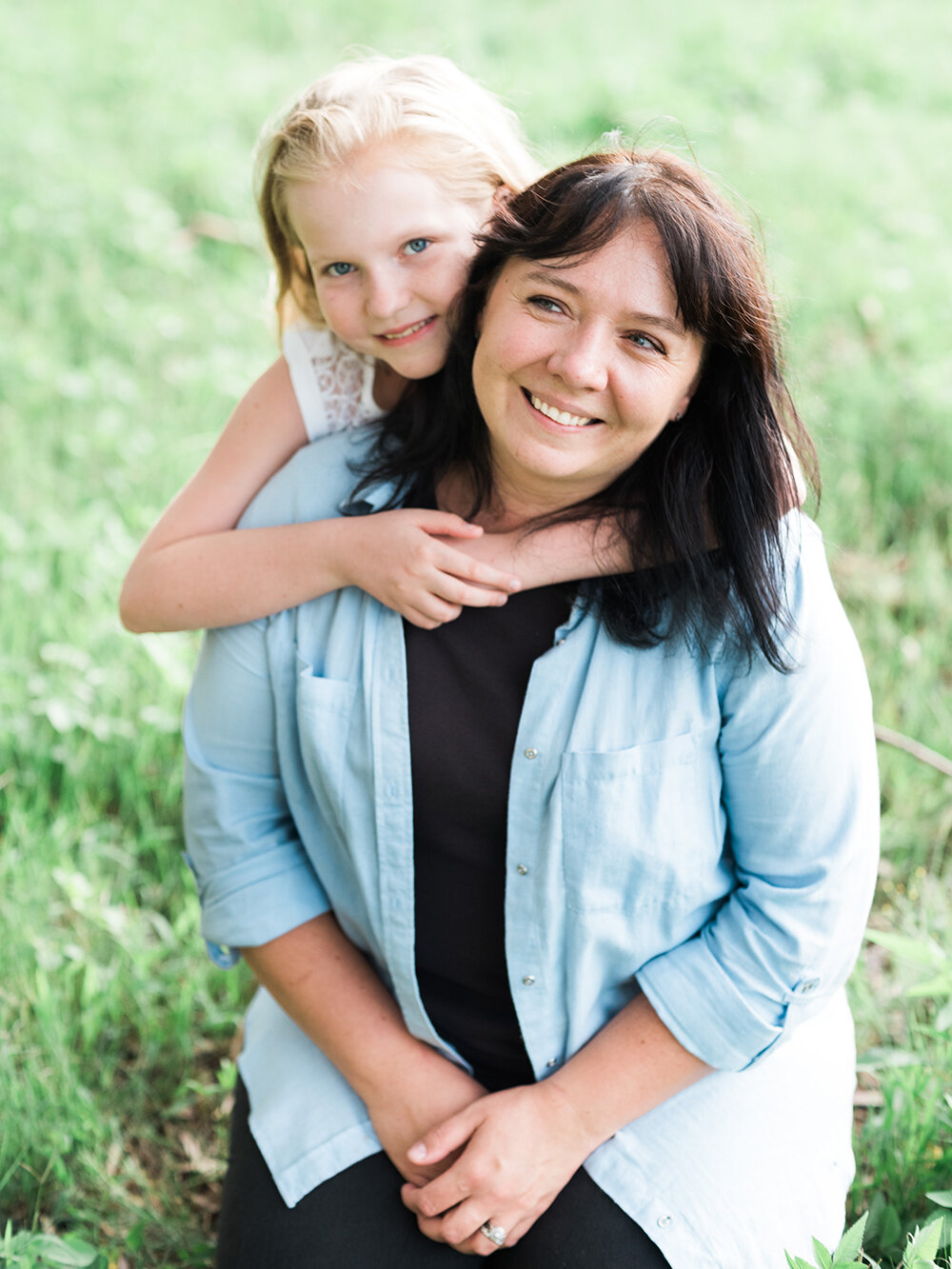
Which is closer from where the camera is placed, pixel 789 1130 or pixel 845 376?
pixel 789 1130

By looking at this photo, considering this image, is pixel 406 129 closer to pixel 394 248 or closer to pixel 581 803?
pixel 394 248

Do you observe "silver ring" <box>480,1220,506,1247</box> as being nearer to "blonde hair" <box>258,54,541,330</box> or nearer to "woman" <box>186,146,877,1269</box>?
"woman" <box>186,146,877,1269</box>

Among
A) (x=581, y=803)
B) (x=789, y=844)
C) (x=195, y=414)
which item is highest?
(x=195, y=414)

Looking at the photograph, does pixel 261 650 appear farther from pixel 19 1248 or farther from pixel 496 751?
pixel 19 1248

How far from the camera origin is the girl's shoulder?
1876 mm

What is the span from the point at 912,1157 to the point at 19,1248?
136 cm

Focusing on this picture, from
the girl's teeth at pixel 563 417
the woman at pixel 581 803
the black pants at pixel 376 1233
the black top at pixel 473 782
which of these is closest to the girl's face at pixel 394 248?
the woman at pixel 581 803

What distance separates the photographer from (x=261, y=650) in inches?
69.3

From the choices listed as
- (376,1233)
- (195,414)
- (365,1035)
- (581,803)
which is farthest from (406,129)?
(195,414)

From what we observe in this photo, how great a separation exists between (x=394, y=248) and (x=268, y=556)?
0.57 m

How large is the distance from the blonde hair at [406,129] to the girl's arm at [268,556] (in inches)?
13.3

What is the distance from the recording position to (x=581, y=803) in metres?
1.58

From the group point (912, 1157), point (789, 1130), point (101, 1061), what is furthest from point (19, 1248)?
point (912, 1157)

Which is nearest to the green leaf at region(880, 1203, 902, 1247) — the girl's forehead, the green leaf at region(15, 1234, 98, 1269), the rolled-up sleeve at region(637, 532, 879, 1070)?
the rolled-up sleeve at region(637, 532, 879, 1070)
